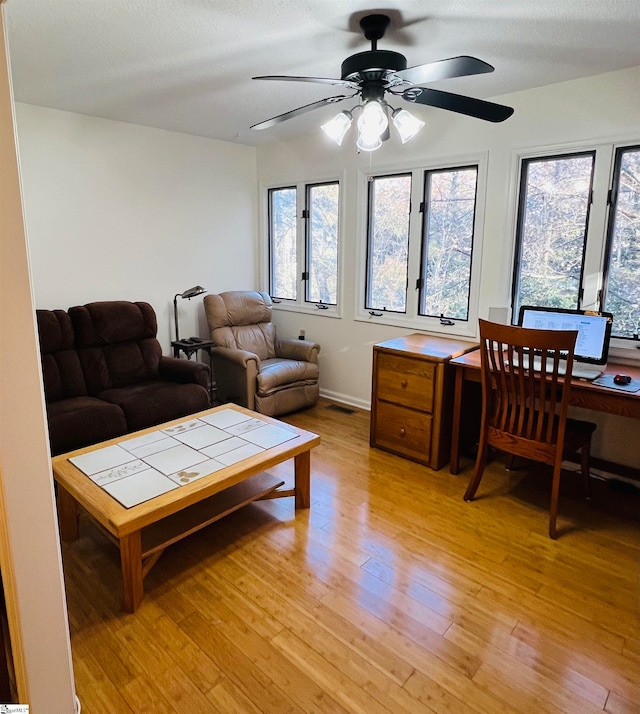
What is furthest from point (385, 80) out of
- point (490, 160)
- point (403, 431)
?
point (403, 431)

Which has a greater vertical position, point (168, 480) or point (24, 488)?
point (24, 488)

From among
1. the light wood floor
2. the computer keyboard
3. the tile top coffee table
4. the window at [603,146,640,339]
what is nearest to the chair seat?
the tile top coffee table

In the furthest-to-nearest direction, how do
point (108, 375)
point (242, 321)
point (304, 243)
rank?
point (304, 243) → point (242, 321) → point (108, 375)

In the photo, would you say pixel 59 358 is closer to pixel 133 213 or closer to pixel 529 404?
pixel 133 213

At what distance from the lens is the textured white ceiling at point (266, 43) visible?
207 centimetres

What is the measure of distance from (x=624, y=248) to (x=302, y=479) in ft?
7.86

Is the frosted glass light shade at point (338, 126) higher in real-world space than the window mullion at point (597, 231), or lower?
higher

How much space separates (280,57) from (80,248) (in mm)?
2217

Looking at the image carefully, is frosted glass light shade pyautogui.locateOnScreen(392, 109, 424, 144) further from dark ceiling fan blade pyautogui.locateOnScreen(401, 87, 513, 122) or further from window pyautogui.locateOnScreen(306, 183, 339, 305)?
window pyautogui.locateOnScreen(306, 183, 339, 305)

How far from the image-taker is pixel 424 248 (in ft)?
12.7

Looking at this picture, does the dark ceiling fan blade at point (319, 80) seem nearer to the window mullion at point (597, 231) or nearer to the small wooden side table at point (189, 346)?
the window mullion at point (597, 231)

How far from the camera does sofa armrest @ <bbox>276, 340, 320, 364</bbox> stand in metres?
4.40

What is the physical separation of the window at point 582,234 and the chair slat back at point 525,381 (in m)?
0.72

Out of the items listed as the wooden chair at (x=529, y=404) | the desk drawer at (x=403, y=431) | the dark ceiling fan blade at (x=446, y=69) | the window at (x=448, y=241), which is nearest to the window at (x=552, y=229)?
the window at (x=448, y=241)
